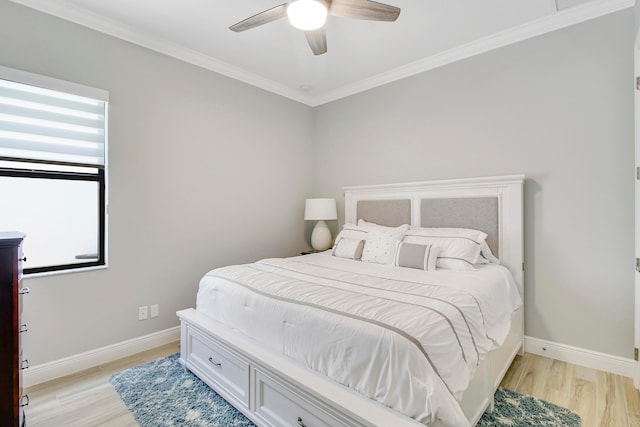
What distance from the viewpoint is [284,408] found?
158 cm

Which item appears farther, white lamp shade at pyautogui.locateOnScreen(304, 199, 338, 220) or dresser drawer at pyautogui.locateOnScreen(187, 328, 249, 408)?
white lamp shade at pyautogui.locateOnScreen(304, 199, 338, 220)

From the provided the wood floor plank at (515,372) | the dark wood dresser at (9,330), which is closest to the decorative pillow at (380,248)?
the wood floor plank at (515,372)

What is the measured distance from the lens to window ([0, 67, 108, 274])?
219cm

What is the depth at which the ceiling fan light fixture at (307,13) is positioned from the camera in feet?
5.99

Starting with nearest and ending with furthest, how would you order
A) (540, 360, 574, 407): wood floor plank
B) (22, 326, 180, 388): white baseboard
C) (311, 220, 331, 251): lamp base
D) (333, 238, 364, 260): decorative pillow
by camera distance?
(540, 360, 574, 407): wood floor plank
(22, 326, 180, 388): white baseboard
(333, 238, 364, 260): decorative pillow
(311, 220, 331, 251): lamp base

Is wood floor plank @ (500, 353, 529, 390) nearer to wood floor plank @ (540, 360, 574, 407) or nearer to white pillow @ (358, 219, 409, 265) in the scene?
wood floor plank @ (540, 360, 574, 407)

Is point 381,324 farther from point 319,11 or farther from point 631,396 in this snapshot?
point 631,396

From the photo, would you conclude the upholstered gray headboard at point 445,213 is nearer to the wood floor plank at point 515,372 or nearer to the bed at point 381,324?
the bed at point 381,324

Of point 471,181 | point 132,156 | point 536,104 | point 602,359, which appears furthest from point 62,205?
point 602,359

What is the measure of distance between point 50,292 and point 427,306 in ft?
8.67

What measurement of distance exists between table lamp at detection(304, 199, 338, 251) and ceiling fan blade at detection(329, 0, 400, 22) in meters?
2.18

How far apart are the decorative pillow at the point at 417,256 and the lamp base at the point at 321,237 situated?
1369 mm

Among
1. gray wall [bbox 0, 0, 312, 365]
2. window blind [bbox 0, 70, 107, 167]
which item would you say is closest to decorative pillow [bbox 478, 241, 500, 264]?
gray wall [bbox 0, 0, 312, 365]

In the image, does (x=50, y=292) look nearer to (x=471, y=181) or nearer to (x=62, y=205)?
(x=62, y=205)
